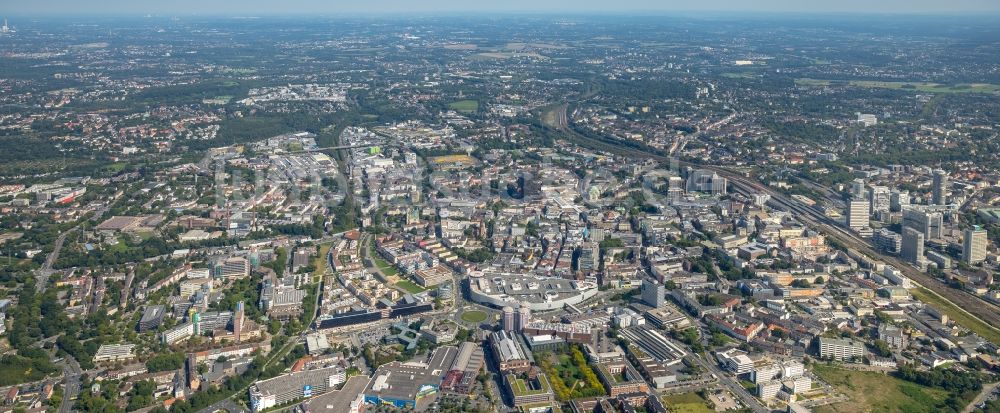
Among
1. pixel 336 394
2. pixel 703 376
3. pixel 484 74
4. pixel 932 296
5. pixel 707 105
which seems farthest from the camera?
pixel 484 74

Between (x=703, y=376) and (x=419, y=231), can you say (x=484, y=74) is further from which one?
(x=703, y=376)

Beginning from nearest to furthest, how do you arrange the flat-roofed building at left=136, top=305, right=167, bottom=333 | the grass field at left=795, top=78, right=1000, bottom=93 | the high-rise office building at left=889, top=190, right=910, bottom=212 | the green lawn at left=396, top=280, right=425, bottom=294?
the flat-roofed building at left=136, top=305, right=167, bottom=333
the green lawn at left=396, top=280, right=425, bottom=294
the high-rise office building at left=889, top=190, right=910, bottom=212
the grass field at left=795, top=78, right=1000, bottom=93

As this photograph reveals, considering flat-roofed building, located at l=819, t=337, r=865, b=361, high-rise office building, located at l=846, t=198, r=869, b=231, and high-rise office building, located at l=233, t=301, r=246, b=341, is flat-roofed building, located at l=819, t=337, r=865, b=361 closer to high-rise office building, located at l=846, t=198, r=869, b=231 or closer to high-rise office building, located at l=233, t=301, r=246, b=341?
high-rise office building, located at l=846, t=198, r=869, b=231

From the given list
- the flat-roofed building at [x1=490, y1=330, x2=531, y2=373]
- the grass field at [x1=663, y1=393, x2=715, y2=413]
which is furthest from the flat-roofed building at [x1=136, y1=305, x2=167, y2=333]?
the grass field at [x1=663, y1=393, x2=715, y2=413]

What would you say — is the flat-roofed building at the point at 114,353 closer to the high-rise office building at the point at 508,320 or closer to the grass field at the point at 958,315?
the high-rise office building at the point at 508,320

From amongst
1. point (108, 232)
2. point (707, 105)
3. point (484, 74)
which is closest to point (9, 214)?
point (108, 232)

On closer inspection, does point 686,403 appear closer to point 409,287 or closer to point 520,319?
point 520,319
